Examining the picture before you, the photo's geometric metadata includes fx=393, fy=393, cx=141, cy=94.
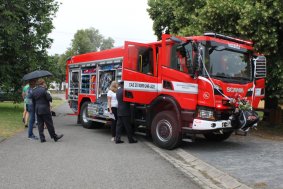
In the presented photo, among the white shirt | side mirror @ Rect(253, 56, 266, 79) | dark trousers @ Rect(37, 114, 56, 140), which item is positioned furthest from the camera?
the white shirt

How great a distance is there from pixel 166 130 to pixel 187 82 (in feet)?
4.71

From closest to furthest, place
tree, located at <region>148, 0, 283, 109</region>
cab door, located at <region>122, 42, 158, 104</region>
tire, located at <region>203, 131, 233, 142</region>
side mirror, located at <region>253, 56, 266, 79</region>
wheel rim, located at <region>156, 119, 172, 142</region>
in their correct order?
wheel rim, located at <region>156, 119, 172, 142</region>, side mirror, located at <region>253, 56, 266, 79</region>, cab door, located at <region>122, 42, 158, 104</region>, tire, located at <region>203, 131, 233, 142</region>, tree, located at <region>148, 0, 283, 109</region>

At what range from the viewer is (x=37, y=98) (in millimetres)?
10766

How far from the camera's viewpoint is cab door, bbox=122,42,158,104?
10.7 m

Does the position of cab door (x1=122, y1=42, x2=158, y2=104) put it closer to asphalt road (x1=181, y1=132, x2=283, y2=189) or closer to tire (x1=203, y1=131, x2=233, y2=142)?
asphalt road (x1=181, y1=132, x2=283, y2=189)

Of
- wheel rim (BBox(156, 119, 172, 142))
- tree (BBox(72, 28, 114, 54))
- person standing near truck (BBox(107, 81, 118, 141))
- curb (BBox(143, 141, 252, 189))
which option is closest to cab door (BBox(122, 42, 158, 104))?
person standing near truck (BBox(107, 81, 118, 141))

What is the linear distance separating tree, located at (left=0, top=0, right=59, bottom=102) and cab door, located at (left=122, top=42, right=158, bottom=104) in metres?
11.7

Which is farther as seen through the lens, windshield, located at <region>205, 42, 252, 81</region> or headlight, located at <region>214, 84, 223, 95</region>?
windshield, located at <region>205, 42, 252, 81</region>

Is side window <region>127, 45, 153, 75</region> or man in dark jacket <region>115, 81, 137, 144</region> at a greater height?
side window <region>127, 45, 153, 75</region>

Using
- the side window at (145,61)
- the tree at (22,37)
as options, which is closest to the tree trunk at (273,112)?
the side window at (145,61)

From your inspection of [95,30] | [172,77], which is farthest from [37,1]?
[95,30]

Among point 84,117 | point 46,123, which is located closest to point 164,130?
point 46,123

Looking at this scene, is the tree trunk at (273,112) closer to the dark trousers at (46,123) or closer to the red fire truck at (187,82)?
the red fire truck at (187,82)

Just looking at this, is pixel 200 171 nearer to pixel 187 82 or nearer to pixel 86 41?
pixel 187 82
